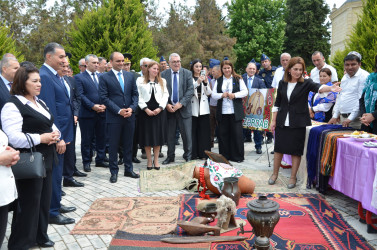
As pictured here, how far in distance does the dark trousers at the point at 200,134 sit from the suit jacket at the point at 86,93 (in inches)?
87.6

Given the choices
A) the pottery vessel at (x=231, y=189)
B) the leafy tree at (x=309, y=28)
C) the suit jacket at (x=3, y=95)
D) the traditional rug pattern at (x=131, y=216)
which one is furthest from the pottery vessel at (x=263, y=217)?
the leafy tree at (x=309, y=28)

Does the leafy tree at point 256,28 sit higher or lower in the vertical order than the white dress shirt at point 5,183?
higher

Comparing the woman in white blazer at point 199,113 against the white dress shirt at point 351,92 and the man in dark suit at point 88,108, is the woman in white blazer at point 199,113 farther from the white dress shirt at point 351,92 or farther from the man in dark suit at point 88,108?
the white dress shirt at point 351,92

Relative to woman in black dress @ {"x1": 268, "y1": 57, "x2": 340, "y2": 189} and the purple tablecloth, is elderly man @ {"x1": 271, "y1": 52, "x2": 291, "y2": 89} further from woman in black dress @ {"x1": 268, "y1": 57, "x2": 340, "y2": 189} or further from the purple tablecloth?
the purple tablecloth

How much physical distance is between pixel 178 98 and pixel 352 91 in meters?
3.38

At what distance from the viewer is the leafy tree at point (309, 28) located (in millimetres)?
35750

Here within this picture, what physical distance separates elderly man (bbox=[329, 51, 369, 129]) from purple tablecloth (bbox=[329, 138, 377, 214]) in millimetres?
898

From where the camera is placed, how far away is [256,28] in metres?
32.8

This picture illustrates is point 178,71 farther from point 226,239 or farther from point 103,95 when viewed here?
point 226,239

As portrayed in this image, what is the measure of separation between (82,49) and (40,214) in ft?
39.5

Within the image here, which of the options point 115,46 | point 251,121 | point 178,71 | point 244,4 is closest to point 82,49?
point 115,46

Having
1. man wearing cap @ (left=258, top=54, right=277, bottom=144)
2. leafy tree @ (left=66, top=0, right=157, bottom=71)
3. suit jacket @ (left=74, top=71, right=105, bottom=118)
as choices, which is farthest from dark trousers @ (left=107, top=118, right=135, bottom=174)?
leafy tree @ (left=66, top=0, right=157, bottom=71)

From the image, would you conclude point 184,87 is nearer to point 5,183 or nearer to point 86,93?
point 86,93

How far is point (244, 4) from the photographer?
3453 cm
